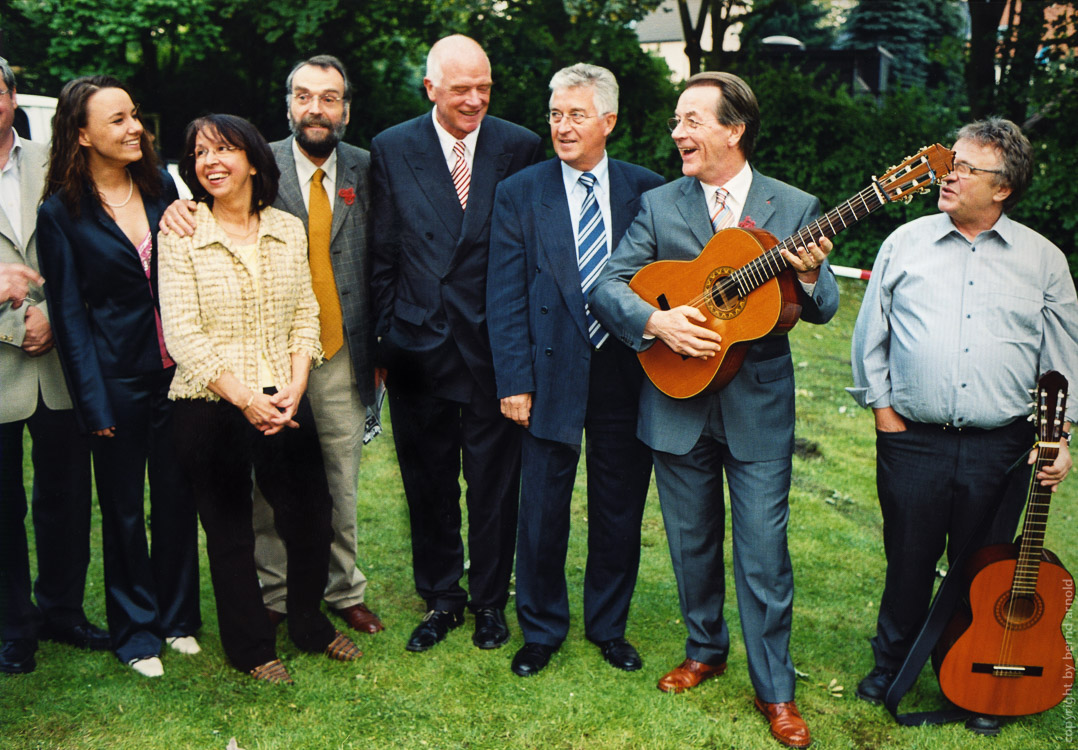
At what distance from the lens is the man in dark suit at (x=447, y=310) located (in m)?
4.05

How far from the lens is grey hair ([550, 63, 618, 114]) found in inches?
147

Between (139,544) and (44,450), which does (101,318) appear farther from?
(139,544)

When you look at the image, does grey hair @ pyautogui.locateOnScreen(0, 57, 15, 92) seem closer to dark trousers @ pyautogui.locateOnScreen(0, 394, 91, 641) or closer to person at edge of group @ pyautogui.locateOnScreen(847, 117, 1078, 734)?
dark trousers @ pyautogui.locateOnScreen(0, 394, 91, 641)

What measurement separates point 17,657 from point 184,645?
0.65 m

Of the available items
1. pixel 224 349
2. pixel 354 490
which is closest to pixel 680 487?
pixel 354 490

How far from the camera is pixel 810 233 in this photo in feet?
10.6

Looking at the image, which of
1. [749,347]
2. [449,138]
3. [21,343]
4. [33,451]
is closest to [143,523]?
[33,451]

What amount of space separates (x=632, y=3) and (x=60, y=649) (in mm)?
12378

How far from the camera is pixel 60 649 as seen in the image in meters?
4.14

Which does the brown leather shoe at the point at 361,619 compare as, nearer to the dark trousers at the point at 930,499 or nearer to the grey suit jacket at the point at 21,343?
the grey suit jacket at the point at 21,343

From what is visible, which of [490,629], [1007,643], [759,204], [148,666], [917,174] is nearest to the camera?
[917,174]

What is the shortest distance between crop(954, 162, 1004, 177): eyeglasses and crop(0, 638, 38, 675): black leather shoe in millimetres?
4133

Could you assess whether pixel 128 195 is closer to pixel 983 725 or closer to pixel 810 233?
pixel 810 233

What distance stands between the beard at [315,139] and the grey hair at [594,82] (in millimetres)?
965
